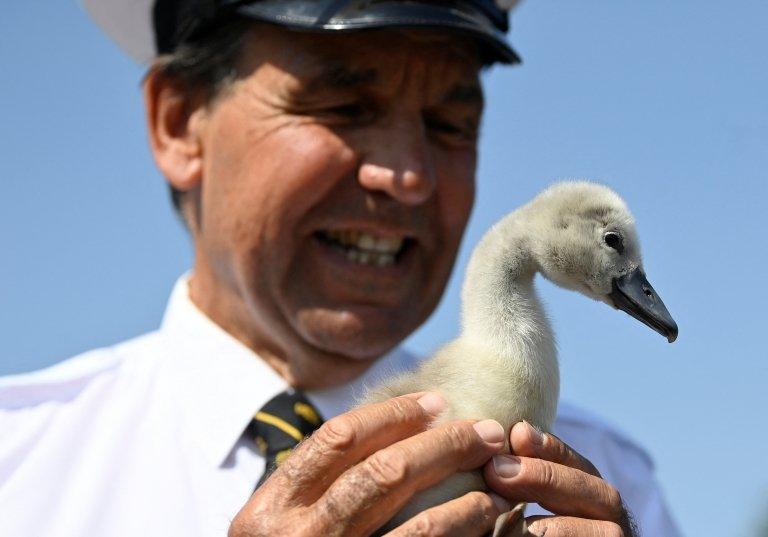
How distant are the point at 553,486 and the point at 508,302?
1.43ft

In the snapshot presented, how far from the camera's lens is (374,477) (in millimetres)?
2205

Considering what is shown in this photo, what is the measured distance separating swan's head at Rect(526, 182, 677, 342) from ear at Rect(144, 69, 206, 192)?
1305 millimetres

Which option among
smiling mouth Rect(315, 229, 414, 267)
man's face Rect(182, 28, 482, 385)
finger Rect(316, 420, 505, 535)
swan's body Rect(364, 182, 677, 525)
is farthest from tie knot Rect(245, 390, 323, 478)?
finger Rect(316, 420, 505, 535)

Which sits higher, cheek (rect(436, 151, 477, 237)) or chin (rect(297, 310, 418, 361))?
cheek (rect(436, 151, 477, 237))

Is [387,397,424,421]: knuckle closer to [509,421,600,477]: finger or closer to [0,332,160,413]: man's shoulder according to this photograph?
[509,421,600,477]: finger

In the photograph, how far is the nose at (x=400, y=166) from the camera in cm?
313

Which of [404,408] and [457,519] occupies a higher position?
[404,408]

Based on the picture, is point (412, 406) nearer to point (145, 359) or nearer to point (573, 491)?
point (573, 491)

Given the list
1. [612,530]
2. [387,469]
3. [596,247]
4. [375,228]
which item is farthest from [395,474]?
[375,228]

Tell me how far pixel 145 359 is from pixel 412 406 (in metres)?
1.51

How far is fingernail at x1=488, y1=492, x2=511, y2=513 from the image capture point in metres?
2.31

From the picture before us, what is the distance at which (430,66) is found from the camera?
326 cm

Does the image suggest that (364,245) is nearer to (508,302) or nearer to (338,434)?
(508,302)

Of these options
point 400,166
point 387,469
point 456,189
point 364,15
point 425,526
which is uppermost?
point 364,15
